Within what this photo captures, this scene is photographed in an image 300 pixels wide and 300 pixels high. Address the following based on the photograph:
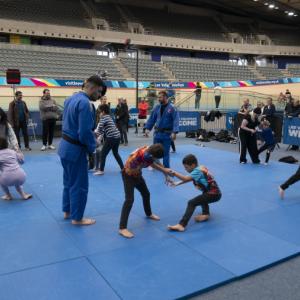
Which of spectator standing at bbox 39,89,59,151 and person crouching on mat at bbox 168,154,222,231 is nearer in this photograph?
person crouching on mat at bbox 168,154,222,231

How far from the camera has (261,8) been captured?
114ft

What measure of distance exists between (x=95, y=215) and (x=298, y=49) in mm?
37755

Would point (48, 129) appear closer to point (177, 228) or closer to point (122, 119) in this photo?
point (122, 119)

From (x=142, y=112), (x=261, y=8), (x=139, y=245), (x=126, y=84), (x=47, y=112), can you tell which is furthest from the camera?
(x=261, y=8)

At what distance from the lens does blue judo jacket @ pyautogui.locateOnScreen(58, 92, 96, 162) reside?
13.4ft

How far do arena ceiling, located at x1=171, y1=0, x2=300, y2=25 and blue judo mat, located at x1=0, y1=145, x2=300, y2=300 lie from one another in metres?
28.9

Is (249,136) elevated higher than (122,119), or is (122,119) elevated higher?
(122,119)

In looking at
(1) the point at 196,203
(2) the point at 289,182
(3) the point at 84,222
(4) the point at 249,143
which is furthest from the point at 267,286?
(4) the point at 249,143

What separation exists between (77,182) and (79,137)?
1.86 feet

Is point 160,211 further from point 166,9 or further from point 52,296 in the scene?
point 166,9

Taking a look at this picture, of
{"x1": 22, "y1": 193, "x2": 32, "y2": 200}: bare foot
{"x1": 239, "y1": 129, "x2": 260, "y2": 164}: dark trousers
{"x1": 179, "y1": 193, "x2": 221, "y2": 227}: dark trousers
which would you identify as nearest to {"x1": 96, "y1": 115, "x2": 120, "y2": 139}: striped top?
{"x1": 22, "y1": 193, "x2": 32, "y2": 200}: bare foot

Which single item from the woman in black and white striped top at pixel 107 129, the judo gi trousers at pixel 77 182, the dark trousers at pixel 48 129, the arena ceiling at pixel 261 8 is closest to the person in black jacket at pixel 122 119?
the dark trousers at pixel 48 129

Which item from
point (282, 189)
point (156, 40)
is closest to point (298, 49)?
point (156, 40)

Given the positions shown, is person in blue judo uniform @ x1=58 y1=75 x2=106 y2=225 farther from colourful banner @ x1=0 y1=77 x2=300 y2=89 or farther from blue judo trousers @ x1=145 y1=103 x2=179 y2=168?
colourful banner @ x1=0 y1=77 x2=300 y2=89
